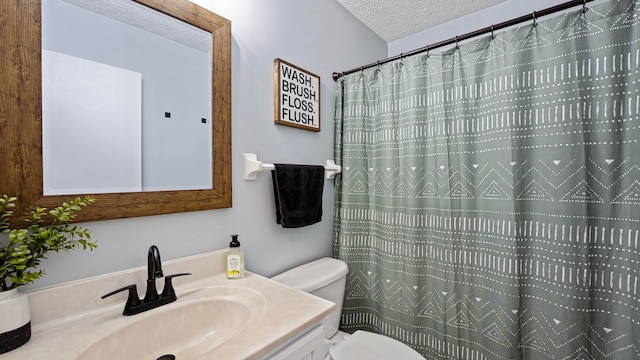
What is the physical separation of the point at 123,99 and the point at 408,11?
1.80 metres

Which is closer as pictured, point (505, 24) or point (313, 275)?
point (505, 24)

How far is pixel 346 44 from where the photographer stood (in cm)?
184

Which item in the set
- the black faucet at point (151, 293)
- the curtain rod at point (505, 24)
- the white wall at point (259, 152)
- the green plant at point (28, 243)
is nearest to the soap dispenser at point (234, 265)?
the white wall at point (259, 152)

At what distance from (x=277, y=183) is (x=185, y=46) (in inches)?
27.1

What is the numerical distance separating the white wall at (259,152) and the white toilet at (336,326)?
0.12 metres

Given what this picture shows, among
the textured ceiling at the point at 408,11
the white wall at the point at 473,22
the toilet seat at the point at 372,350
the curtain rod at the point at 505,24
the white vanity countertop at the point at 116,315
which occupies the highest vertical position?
the textured ceiling at the point at 408,11

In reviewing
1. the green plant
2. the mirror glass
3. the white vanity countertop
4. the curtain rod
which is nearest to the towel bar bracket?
the mirror glass

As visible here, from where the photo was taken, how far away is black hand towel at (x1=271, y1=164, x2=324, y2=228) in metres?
1.33

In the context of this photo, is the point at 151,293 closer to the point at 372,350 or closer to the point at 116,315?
the point at 116,315

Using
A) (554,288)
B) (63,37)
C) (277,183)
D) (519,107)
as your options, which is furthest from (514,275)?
(63,37)

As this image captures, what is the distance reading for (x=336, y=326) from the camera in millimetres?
1494

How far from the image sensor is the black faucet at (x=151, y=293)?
81 centimetres

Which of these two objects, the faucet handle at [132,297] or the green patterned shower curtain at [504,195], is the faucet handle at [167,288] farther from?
the green patterned shower curtain at [504,195]

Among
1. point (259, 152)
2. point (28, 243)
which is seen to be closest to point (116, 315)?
point (28, 243)
